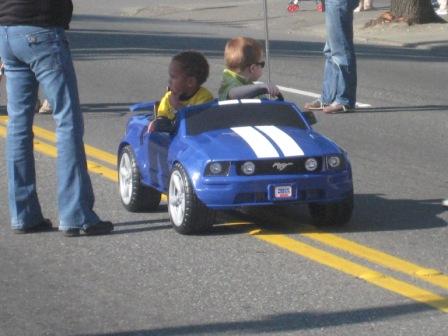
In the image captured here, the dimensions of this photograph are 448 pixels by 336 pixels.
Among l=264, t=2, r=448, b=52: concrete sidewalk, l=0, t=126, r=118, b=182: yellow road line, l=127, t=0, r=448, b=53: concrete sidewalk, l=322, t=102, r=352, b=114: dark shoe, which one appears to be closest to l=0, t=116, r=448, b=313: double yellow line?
l=0, t=126, r=118, b=182: yellow road line

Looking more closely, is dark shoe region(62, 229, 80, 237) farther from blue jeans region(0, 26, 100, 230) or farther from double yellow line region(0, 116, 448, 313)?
double yellow line region(0, 116, 448, 313)

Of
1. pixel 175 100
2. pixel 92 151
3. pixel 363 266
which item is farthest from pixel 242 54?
pixel 92 151

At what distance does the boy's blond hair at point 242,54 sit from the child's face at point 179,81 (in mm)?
366

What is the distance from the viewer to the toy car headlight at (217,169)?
25.6 feet

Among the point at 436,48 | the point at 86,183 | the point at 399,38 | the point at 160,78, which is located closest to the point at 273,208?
the point at 86,183

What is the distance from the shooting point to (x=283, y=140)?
26.2ft

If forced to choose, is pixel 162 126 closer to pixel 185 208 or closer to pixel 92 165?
pixel 185 208

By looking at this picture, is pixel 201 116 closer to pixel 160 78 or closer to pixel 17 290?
pixel 17 290

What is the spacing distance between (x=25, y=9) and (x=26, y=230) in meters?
1.36

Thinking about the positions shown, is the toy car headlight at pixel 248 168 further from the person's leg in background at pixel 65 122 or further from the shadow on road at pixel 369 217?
the person's leg in background at pixel 65 122

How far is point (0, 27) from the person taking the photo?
7949 mm

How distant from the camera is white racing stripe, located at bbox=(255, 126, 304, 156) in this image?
784cm

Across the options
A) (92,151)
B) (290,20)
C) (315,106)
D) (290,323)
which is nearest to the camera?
(290,323)

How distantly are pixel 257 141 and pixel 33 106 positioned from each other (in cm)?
135
